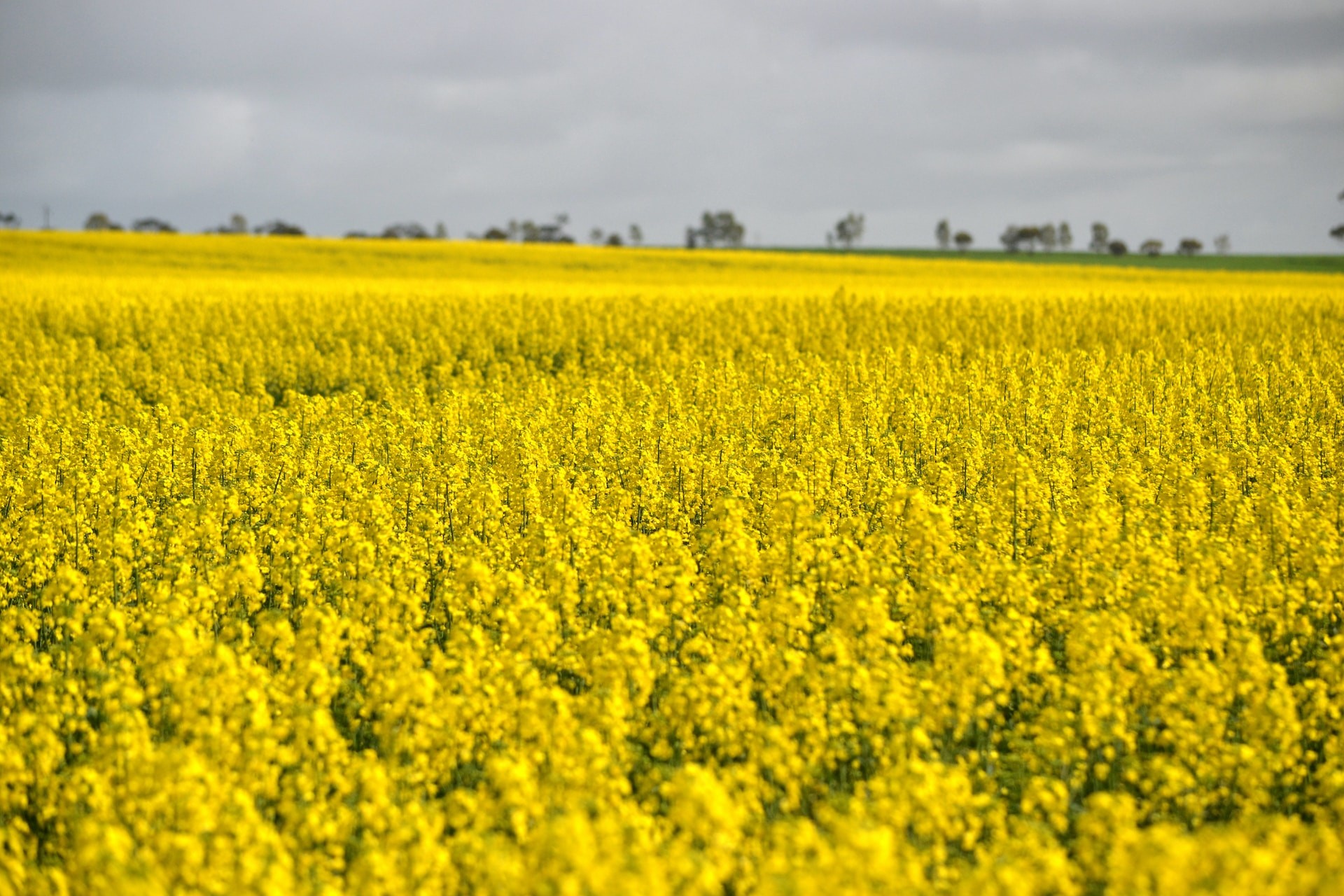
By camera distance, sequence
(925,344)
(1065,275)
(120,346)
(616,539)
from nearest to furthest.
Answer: (616,539) → (120,346) → (925,344) → (1065,275)

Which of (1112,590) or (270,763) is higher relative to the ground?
(1112,590)

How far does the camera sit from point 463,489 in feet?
44.0

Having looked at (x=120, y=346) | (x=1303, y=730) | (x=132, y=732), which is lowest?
(x=1303, y=730)

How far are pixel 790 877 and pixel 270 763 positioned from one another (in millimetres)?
3892

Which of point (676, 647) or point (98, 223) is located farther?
point (98, 223)

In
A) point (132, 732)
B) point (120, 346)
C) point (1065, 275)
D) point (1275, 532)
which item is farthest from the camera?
point (1065, 275)

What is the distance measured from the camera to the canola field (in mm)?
6152

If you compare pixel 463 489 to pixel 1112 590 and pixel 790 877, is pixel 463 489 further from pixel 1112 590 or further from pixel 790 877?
pixel 790 877

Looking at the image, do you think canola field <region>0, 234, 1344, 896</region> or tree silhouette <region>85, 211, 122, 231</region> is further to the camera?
tree silhouette <region>85, 211, 122, 231</region>

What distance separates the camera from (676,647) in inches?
385

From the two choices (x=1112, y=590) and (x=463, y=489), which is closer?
(x=1112, y=590)

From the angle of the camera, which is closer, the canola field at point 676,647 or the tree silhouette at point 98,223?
the canola field at point 676,647

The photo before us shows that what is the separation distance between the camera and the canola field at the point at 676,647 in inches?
242

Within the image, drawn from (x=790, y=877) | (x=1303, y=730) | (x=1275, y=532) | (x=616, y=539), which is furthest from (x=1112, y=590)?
(x=790, y=877)
